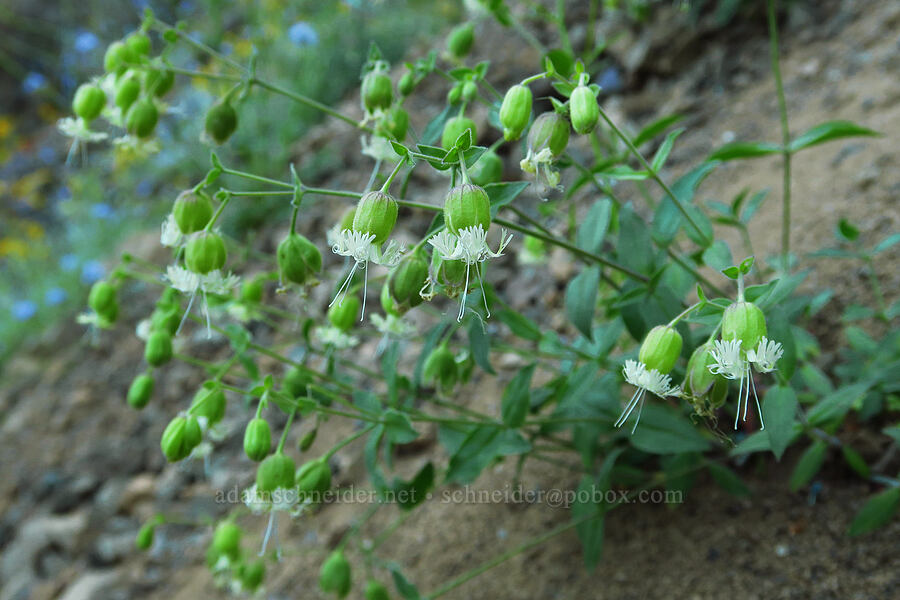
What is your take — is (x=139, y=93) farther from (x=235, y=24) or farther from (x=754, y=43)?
(x=235, y=24)

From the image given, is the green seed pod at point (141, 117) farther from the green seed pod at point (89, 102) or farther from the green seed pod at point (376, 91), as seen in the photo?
the green seed pod at point (376, 91)

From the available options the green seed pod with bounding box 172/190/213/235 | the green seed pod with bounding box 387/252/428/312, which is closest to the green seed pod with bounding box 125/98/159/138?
the green seed pod with bounding box 172/190/213/235

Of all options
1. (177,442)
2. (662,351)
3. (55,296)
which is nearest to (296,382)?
(177,442)

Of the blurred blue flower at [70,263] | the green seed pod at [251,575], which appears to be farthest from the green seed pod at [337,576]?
the blurred blue flower at [70,263]

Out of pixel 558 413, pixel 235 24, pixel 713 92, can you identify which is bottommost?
pixel 558 413

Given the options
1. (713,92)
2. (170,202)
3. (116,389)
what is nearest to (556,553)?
(713,92)

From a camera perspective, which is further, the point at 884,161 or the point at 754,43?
the point at 754,43
